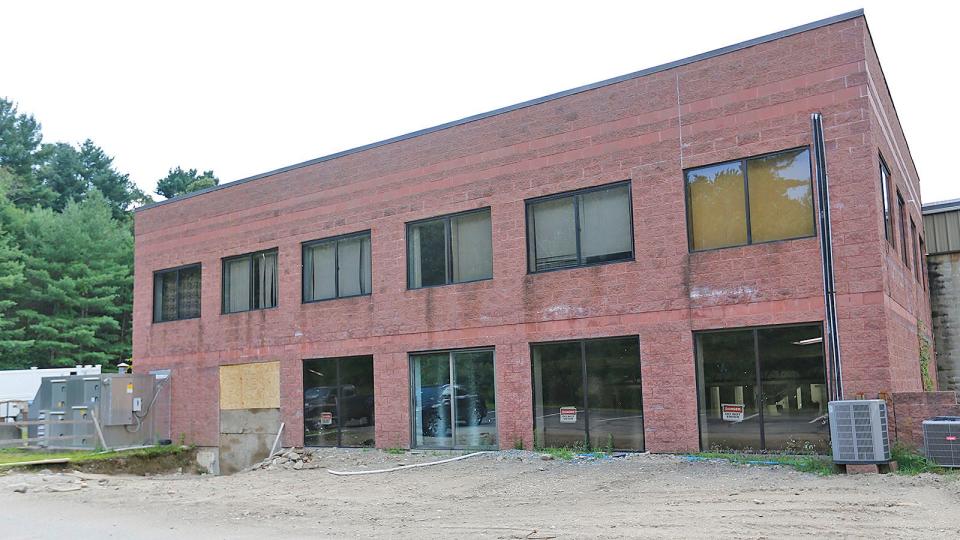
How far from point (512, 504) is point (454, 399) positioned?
20.7 feet

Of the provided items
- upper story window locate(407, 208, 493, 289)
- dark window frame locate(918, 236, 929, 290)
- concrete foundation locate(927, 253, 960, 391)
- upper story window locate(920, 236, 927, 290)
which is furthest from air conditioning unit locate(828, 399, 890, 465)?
concrete foundation locate(927, 253, 960, 391)

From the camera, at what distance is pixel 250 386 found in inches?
869

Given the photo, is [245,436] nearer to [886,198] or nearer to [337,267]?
[337,267]

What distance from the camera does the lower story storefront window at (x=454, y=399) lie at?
17.8 meters

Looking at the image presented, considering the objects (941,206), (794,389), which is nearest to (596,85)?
(794,389)

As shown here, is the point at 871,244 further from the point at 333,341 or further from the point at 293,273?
the point at 293,273

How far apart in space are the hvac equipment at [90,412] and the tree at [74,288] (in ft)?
83.0

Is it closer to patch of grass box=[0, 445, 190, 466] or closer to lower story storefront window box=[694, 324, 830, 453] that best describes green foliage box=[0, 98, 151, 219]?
patch of grass box=[0, 445, 190, 466]

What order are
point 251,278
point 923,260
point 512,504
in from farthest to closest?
point 251,278, point 923,260, point 512,504

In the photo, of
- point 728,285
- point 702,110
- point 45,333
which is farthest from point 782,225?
point 45,333

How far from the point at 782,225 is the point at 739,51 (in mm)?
3322

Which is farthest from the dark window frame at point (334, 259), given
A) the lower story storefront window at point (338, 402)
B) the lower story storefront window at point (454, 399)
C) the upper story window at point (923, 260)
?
the upper story window at point (923, 260)

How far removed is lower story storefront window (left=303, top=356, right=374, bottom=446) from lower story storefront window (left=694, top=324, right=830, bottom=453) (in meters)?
8.34

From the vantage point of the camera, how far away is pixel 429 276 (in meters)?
19.0
